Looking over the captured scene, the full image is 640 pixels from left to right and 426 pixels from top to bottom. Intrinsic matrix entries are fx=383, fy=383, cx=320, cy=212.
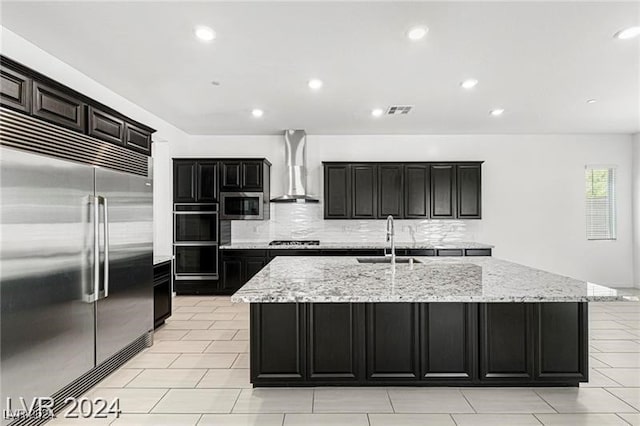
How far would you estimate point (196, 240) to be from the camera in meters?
6.07

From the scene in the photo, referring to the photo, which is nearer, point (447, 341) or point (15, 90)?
point (15, 90)

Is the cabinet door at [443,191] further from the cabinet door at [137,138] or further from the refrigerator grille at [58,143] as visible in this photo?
the refrigerator grille at [58,143]

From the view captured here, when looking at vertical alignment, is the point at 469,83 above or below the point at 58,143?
above

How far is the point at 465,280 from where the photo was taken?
278 cm

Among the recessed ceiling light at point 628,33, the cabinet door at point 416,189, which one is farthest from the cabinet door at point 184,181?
the recessed ceiling light at point 628,33

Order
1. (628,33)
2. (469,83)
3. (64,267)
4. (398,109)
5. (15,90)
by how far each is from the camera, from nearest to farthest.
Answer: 1. (15,90)
2. (64,267)
3. (628,33)
4. (469,83)
5. (398,109)

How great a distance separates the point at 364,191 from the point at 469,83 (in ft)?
8.43

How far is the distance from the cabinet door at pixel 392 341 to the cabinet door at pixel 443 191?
3.63 metres

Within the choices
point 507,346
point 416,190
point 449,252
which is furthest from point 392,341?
point 416,190

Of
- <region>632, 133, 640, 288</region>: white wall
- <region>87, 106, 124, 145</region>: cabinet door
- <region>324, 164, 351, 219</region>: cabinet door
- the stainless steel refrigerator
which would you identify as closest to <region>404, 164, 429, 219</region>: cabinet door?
<region>324, 164, 351, 219</region>: cabinet door

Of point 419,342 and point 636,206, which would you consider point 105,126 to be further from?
point 636,206

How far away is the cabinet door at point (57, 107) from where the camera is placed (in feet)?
7.89

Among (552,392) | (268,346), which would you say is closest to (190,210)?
(268,346)

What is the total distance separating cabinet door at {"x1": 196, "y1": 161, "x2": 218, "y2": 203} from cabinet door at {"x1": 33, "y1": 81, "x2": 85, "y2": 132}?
10.6 ft
